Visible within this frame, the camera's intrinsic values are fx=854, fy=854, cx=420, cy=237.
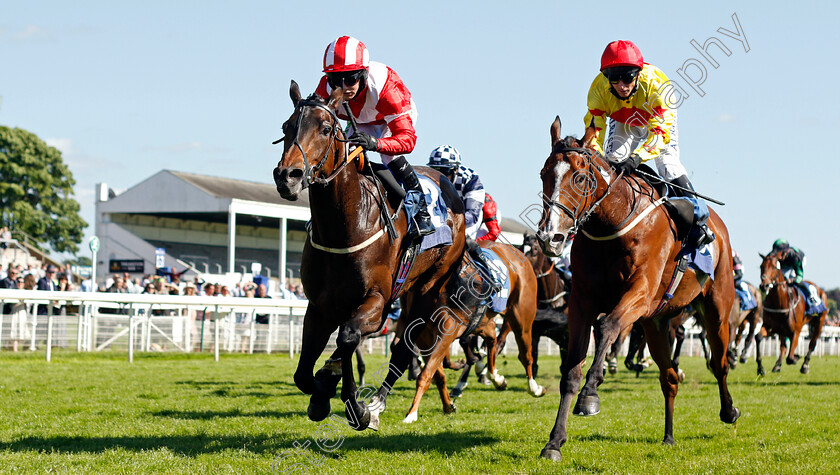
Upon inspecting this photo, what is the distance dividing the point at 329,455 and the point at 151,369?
846 cm

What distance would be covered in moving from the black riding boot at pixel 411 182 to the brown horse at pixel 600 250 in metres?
0.98

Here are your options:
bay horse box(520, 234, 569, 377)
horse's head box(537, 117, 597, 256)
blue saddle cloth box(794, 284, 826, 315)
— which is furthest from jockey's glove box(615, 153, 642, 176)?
blue saddle cloth box(794, 284, 826, 315)

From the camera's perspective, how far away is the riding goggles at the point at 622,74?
6.21 m

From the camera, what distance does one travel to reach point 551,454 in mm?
5398

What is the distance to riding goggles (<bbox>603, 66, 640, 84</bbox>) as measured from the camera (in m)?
6.21

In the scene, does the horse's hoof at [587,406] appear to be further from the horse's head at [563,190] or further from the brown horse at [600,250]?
the horse's head at [563,190]

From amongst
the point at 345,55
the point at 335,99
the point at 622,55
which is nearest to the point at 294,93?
the point at 335,99

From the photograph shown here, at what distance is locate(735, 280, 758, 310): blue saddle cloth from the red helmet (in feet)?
37.1

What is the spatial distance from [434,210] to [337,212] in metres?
1.26

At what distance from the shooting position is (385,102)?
19.5 feet

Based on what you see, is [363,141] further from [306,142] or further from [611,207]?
[611,207]

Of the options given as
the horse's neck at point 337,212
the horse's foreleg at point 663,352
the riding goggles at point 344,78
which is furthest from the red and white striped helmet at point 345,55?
the horse's foreleg at point 663,352

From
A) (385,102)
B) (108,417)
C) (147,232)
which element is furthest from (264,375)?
(147,232)

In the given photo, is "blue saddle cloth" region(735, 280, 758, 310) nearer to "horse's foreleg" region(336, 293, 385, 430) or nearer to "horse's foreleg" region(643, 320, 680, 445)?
"horse's foreleg" region(643, 320, 680, 445)
